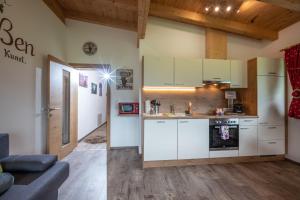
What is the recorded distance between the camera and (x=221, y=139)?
3389 mm

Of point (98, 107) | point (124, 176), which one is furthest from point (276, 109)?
point (98, 107)

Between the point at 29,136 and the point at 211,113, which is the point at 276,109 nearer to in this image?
the point at 211,113

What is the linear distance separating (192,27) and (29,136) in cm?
382

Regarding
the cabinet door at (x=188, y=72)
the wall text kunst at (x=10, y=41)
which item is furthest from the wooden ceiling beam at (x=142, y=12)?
the wall text kunst at (x=10, y=41)

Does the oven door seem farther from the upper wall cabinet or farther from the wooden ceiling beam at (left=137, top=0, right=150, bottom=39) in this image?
the wooden ceiling beam at (left=137, top=0, right=150, bottom=39)

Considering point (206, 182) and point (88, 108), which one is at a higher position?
point (88, 108)

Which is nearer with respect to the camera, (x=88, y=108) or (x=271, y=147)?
(x=271, y=147)

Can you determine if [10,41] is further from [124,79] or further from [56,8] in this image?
[124,79]

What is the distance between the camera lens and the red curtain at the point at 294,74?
10.6ft

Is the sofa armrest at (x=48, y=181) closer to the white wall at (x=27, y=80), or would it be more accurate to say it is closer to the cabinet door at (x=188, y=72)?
the white wall at (x=27, y=80)

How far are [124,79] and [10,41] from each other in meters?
2.38

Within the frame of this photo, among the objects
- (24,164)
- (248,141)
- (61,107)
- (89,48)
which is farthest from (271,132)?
(89,48)

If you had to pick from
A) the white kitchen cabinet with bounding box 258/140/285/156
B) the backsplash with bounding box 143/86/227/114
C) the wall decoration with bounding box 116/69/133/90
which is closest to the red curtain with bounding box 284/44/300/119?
the white kitchen cabinet with bounding box 258/140/285/156

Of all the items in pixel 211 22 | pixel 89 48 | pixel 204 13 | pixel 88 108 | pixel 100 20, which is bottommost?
pixel 88 108
